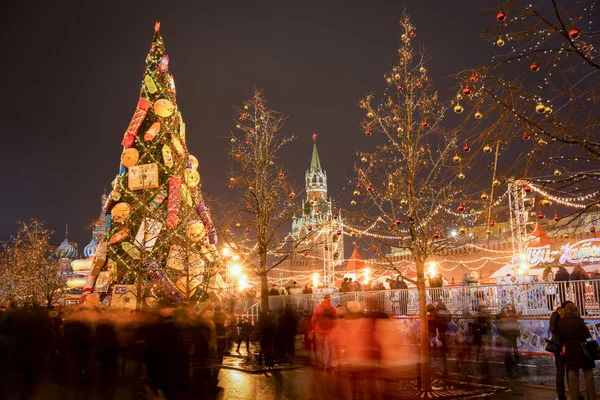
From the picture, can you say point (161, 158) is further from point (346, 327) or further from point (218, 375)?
point (346, 327)

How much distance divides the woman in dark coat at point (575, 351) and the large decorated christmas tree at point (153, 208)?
14754 millimetres

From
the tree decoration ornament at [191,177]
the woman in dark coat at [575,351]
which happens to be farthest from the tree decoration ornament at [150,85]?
the woman in dark coat at [575,351]

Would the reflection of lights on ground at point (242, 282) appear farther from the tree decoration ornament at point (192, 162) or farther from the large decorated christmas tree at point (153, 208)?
the tree decoration ornament at point (192, 162)

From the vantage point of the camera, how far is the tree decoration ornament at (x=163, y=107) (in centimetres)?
2478

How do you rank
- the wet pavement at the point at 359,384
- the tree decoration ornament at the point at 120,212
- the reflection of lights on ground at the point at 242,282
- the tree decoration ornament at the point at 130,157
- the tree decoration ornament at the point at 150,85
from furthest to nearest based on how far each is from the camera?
the reflection of lights on ground at the point at 242,282 < the tree decoration ornament at the point at 150,85 < the tree decoration ornament at the point at 130,157 < the tree decoration ornament at the point at 120,212 < the wet pavement at the point at 359,384

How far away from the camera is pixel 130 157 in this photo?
24.8 metres

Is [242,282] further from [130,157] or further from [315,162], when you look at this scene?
[315,162]

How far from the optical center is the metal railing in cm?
1500

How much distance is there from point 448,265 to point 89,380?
160 ft

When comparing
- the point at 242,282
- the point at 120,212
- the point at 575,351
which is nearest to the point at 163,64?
the point at 120,212

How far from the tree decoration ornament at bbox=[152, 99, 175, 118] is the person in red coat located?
14221 mm

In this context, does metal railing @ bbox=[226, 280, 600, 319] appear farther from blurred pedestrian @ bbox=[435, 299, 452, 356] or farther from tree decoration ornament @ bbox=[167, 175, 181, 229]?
tree decoration ornament @ bbox=[167, 175, 181, 229]

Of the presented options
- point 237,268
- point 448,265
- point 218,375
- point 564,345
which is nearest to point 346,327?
point 564,345

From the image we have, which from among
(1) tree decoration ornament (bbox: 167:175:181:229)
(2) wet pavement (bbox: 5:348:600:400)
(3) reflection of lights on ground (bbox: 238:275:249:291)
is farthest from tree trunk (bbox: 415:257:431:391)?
(3) reflection of lights on ground (bbox: 238:275:249:291)
